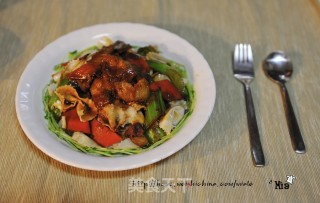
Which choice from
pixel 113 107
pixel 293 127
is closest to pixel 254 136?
pixel 293 127

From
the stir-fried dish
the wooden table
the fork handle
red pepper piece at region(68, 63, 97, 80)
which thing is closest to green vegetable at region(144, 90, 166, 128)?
the stir-fried dish

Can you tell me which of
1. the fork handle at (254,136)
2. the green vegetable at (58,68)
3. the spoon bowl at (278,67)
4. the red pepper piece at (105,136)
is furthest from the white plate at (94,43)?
the spoon bowl at (278,67)

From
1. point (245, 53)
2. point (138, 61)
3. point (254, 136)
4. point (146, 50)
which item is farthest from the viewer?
point (245, 53)

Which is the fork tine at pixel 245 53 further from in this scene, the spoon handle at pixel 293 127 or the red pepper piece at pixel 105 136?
the red pepper piece at pixel 105 136

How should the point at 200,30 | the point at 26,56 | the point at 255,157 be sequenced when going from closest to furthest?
the point at 255,157 → the point at 26,56 → the point at 200,30

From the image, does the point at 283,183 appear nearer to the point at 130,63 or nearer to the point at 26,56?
the point at 130,63

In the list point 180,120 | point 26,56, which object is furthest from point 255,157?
point 26,56

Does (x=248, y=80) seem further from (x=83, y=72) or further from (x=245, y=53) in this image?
(x=83, y=72)
